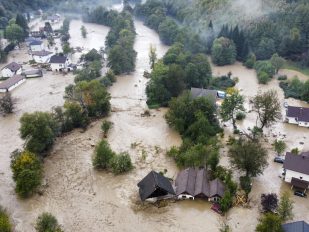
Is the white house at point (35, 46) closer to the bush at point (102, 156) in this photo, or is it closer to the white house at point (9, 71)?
the white house at point (9, 71)

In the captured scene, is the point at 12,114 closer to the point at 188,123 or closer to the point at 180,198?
the point at 188,123

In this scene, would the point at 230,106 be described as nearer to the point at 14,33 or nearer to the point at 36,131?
the point at 36,131

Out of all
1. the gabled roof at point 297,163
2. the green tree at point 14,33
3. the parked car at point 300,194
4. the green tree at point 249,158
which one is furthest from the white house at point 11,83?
the parked car at point 300,194

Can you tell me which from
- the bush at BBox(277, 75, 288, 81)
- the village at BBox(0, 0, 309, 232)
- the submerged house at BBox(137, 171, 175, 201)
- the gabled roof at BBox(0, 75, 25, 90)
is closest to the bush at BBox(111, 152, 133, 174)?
the village at BBox(0, 0, 309, 232)

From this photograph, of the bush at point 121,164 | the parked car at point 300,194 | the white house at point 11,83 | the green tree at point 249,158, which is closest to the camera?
the green tree at point 249,158

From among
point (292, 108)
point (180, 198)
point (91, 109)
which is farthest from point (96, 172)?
point (292, 108)

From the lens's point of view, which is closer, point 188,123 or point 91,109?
point 188,123
